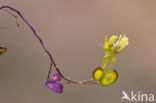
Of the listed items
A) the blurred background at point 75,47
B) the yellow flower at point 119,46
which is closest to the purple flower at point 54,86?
the yellow flower at point 119,46

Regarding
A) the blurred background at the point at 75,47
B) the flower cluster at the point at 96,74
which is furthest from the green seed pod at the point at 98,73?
the blurred background at the point at 75,47

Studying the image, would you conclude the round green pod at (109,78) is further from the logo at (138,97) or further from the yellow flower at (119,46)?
the logo at (138,97)

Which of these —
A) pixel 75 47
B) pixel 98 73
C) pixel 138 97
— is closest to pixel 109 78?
pixel 98 73

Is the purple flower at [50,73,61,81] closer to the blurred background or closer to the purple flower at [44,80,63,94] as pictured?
the purple flower at [44,80,63,94]

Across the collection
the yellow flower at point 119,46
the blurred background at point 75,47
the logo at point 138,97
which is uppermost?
A: the yellow flower at point 119,46

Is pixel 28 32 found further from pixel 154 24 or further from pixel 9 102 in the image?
pixel 154 24

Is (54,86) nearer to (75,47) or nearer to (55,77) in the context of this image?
(55,77)

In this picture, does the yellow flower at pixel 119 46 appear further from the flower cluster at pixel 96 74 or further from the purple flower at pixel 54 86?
the purple flower at pixel 54 86

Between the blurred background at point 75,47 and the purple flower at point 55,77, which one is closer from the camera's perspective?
the purple flower at point 55,77

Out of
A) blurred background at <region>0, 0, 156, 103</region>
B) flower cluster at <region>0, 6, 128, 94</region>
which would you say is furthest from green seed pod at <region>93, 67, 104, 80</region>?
blurred background at <region>0, 0, 156, 103</region>

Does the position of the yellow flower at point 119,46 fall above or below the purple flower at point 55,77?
above
